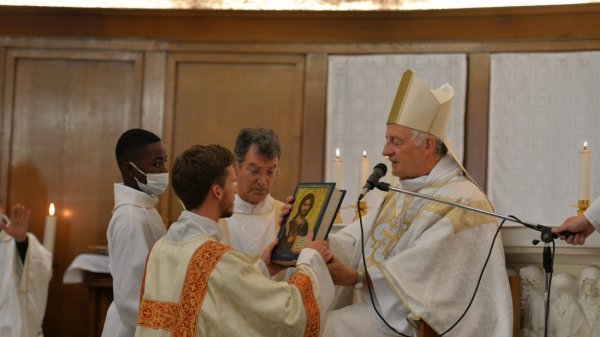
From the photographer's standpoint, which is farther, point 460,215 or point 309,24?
point 309,24

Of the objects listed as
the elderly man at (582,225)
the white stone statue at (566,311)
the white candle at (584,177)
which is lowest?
the white stone statue at (566,311)

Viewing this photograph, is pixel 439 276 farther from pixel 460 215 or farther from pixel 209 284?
pixel 209 284

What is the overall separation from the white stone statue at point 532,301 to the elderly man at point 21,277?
3995mm

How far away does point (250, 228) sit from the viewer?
541 cm

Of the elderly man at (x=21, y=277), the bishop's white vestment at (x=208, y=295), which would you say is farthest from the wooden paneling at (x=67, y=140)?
the bishop's white vestment at (x=208, y=295)

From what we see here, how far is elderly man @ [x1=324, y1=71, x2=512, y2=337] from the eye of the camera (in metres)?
4.57

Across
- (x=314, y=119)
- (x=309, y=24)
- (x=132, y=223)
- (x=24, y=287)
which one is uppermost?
(x=309, y=24)

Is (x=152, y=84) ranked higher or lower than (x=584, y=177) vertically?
higher

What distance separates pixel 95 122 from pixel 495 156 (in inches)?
126

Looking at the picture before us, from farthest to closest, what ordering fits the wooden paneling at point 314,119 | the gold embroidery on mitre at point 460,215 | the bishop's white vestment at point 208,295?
the wooden paneling at point 314,119
the gold embroidery on mitre at point 460,215
the bishop's white vestment at point 208,295

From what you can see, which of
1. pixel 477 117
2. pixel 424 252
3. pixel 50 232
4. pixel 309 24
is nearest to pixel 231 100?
pixel 309 24

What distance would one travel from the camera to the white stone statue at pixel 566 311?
15.9ft

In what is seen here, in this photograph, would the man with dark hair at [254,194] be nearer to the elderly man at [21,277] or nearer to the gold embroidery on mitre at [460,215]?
the gold embroidery on mitre at [460,215]

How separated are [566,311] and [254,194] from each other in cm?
175
